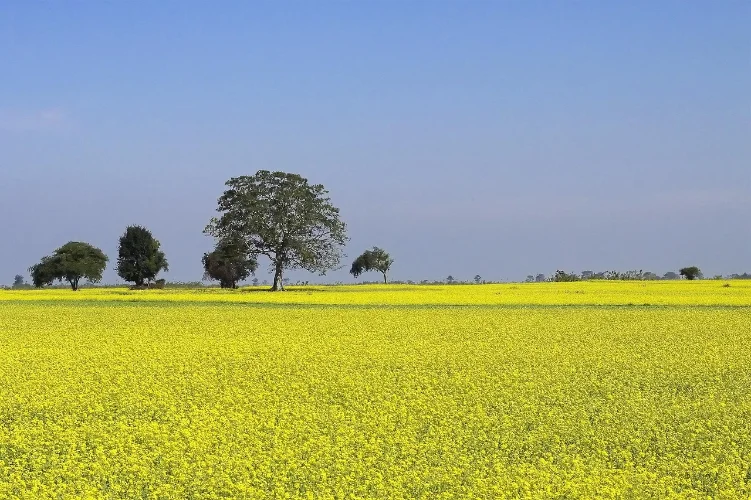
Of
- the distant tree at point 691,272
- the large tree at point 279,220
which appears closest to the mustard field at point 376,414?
the large tree at point 279,220

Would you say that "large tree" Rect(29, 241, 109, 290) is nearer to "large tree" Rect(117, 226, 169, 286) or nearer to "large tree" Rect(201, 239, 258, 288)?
"large tree" Rect(117, 226, 169, 286)

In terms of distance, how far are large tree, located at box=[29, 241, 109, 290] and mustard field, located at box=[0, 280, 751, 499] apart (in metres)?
67.4

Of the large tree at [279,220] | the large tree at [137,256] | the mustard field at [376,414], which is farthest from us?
the large tree at [137,256]

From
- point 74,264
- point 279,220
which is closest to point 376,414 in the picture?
point 279,220

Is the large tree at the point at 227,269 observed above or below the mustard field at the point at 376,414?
above

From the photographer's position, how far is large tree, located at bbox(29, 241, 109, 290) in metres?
90.2

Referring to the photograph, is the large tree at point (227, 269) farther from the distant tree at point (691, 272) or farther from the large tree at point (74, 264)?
the distant tree at point (691, 272)

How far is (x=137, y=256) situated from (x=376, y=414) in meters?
89.1

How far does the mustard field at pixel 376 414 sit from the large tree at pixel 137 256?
72328mm

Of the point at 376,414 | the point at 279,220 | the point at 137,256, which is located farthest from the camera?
the point at 137,256

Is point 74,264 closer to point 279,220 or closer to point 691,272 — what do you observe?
point 279,220

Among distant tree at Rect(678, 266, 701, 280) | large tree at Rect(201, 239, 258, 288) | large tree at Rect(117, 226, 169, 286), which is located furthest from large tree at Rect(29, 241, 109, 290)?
distant tree at Rect(678, 266, 701, 280)

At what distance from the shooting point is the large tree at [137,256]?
317 ft

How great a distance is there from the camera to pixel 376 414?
40.0 feet
